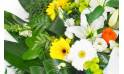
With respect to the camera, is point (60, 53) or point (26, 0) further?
point (26, 0)

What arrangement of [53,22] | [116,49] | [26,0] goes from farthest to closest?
1. [26,0]
2. [53,22]
3. [116,49]

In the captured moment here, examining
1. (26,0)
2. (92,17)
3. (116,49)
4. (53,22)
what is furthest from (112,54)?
(26,0)

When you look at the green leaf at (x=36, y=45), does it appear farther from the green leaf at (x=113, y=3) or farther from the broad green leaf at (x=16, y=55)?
the green leaf at (x=113, y=3)

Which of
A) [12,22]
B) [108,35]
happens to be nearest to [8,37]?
[12,22]

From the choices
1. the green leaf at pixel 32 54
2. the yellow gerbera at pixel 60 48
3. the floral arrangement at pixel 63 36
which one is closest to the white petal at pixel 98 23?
the floral arrangement at pixel 63 36

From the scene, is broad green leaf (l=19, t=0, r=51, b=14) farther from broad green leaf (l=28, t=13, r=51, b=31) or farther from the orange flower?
the orange flower

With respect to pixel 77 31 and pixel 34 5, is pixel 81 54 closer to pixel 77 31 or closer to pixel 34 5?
pixel 77 31

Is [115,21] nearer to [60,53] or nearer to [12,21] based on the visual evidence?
[60,53]
